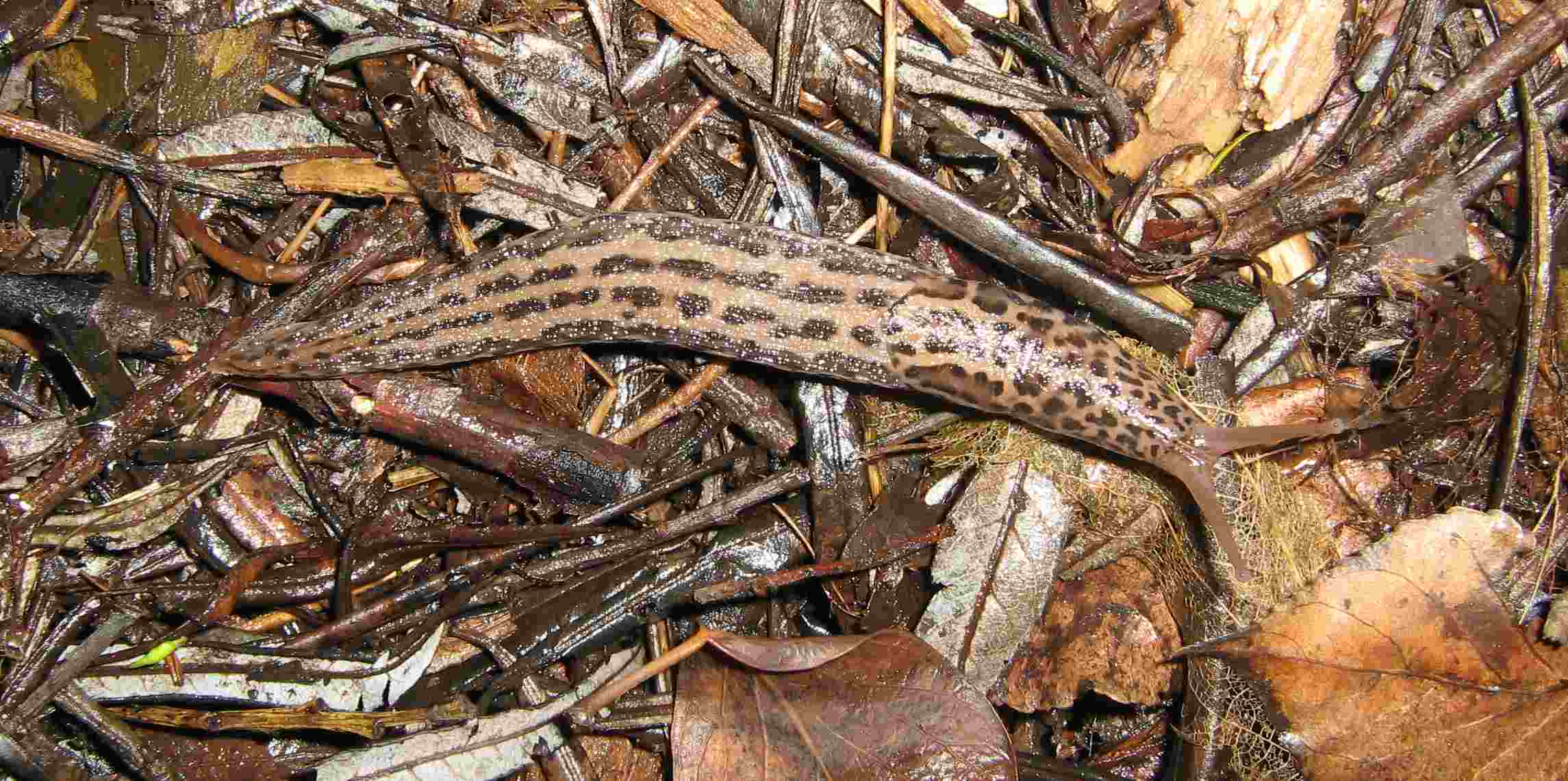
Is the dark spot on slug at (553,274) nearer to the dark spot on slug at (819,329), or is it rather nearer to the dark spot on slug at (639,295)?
the dark spot on slug at (639,295)

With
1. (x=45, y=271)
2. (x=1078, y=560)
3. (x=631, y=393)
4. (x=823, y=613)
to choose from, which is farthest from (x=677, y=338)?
(x=45, y=271)

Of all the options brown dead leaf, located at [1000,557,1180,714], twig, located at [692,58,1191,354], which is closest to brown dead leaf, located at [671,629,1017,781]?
brown dead leaf, located at [1000,557,1180,714]

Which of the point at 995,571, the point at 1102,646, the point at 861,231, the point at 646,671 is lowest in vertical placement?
the point at 1102,646

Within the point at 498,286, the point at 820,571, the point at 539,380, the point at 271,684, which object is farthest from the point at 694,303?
the point at 271,684

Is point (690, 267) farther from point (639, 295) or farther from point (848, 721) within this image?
point (848, 721)

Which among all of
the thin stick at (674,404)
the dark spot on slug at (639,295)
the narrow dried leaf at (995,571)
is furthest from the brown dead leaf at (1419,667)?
the dark spot on slug at (639,295)

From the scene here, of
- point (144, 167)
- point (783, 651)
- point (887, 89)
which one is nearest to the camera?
point (783, 651)
